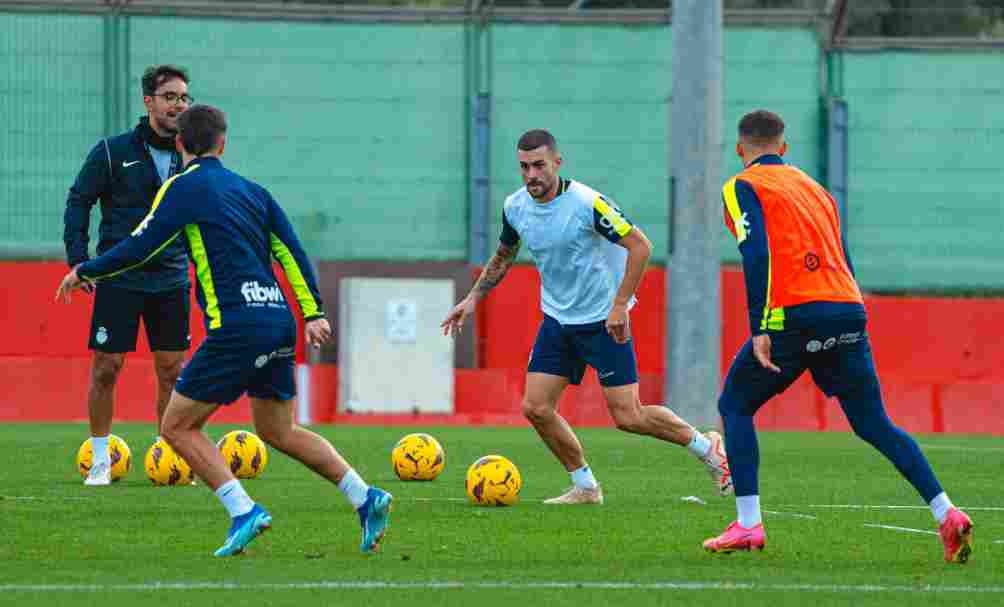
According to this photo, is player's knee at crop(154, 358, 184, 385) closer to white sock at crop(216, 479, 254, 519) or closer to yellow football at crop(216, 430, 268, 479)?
yellow football at crop(216, 430, 268, 479)

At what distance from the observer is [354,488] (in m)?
8.87

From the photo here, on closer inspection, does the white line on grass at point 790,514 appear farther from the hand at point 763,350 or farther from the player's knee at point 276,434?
the player's knee at point 276,434

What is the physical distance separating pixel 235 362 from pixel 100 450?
13.1 ft

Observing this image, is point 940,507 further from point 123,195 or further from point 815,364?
point 123,195

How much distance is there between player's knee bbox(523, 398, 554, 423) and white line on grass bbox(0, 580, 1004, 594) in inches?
144

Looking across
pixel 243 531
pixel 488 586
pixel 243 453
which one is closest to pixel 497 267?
pixel 243 453

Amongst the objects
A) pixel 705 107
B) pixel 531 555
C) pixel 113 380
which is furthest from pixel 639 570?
pixel 705 107

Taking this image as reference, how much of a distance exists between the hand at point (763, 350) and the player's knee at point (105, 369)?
499 cm

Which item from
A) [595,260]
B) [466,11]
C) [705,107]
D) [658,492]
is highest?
[466,11]

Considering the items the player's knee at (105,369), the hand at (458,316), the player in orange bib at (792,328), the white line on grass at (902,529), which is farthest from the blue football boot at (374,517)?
the player's knee at (105,369)

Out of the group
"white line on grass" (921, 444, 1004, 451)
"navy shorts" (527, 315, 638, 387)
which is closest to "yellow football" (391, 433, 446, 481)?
"navy shorts" (527, 315, 638, 387)

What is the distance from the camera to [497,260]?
39.0ft

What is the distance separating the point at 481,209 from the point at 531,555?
52.7ft

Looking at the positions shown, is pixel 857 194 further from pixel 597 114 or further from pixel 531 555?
pixel 531 555
